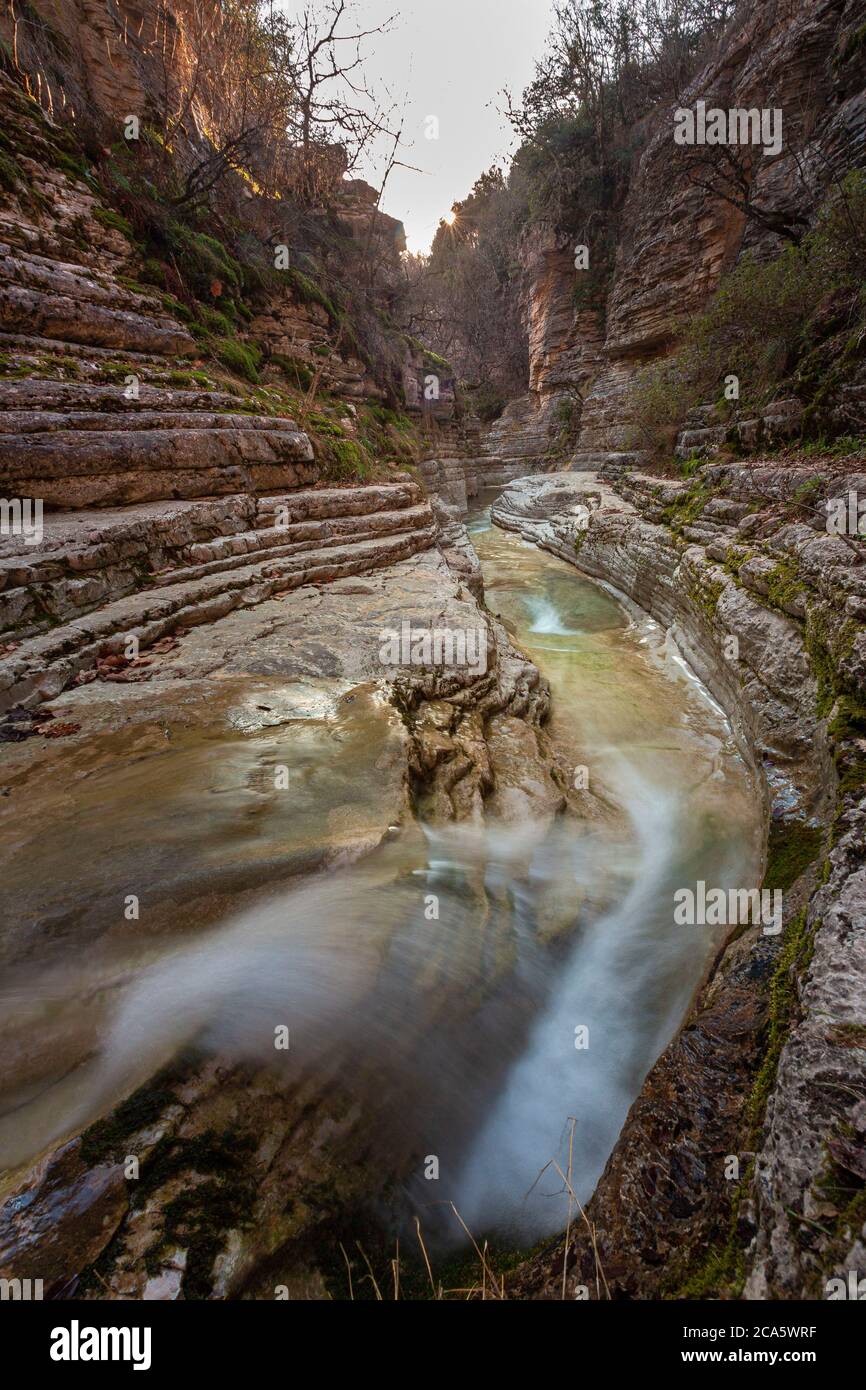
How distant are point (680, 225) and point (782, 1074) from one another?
24.2 metres

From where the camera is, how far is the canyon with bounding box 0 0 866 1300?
1594 mm

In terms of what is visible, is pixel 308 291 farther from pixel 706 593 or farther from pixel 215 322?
pixel 706 593

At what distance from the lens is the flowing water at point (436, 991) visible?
6.40 ft

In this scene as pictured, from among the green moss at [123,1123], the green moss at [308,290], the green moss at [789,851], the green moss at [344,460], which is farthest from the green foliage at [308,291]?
the green moss at [123,1123]

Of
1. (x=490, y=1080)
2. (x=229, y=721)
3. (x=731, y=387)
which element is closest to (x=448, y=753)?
(x=229, y=721)

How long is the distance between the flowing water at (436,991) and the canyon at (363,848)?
0.06 ft

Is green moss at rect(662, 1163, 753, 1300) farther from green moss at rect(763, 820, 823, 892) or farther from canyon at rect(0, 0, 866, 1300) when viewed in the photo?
green moss at rect(763, 820, 823, 892)

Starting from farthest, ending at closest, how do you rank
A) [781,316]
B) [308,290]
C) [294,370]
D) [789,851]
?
[308,290], [294,370], [781,316], [789,851]

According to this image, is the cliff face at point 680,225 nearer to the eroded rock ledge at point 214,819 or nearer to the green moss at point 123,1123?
the eroded rock ledge at point 214,819

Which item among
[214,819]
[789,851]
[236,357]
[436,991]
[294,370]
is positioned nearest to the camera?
[436,991]

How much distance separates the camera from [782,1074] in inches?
62.9

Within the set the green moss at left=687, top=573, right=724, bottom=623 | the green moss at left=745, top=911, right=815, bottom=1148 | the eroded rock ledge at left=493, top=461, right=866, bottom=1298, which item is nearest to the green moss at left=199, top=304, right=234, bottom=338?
the green moss at left=687, top=573, right=724, bottom=623

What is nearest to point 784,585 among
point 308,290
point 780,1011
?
point 780,1011

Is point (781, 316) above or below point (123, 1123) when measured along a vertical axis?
above
